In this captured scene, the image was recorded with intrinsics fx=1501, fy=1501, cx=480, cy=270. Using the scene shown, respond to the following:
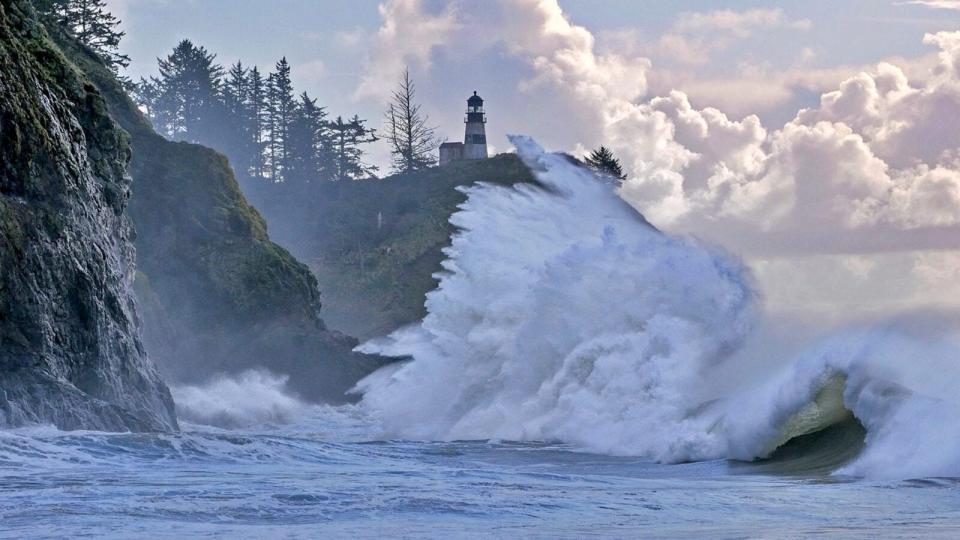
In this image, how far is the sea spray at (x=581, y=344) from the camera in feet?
99.6

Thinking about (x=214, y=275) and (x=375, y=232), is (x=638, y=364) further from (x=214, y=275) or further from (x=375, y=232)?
(x=375, y=232)

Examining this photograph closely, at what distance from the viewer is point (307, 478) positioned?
64.3 feet

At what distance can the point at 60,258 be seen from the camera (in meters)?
27.0

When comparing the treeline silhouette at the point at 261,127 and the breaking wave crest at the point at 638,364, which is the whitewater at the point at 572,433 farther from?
the treeline silhouette at the point at 261,127

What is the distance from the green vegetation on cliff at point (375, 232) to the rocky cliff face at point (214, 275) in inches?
954

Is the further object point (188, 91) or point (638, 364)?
point (188, 91)

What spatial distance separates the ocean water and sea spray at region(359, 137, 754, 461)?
17.1ft

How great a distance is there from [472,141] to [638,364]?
76860mm

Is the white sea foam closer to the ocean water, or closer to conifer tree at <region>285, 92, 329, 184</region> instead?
the ocean water

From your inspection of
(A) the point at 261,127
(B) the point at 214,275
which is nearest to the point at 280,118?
(A) the point at 261,127

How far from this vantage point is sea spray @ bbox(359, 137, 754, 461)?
30.3 m

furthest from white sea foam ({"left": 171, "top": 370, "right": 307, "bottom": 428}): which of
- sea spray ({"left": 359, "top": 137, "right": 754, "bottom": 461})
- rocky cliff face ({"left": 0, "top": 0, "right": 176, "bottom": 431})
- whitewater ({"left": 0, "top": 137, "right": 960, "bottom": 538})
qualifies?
rocky cliff face ({"left": 0, "top": 0, "right": 176, "bottom": 431})

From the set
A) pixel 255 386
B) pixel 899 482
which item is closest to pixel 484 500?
pixel 899 482

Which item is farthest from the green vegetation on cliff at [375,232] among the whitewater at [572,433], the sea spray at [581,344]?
the sea spray at [581,344]
